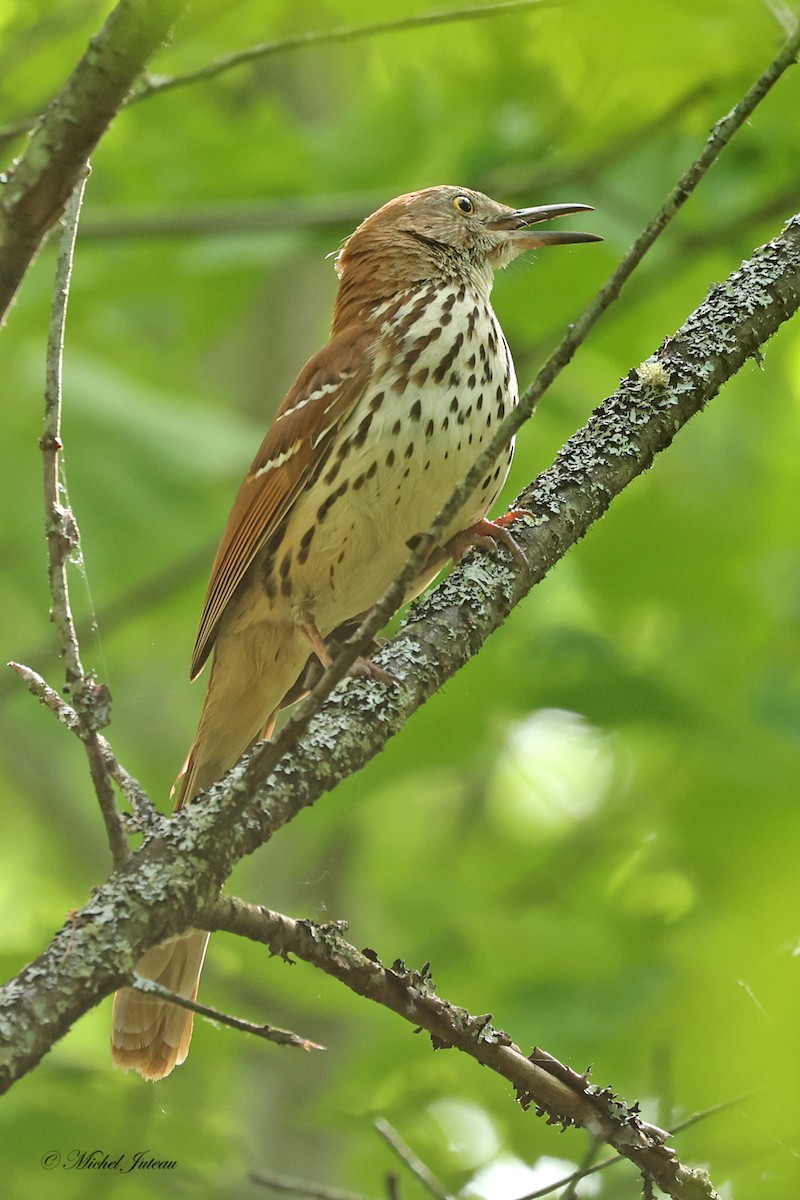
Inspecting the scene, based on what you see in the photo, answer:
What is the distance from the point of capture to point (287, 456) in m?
4.27

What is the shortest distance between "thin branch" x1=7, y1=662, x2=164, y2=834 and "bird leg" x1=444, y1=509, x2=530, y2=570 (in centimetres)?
114

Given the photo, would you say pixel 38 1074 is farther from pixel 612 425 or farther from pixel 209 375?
pixel 209 375

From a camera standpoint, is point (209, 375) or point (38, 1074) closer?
point (38, 1074)

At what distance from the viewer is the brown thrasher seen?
12.9 ft

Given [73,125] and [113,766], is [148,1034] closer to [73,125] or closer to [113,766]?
[113,766]

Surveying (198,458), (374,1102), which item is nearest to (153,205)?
(198,458)

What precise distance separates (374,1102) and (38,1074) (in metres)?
1.07

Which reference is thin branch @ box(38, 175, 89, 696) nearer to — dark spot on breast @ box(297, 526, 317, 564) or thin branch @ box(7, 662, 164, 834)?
thin branch @ box(7, 662, 164, 834)

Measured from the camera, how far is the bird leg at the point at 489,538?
316 centimetres

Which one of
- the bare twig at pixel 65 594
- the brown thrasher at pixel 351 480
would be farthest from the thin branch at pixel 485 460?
the brown thrasher at pixel 351 480

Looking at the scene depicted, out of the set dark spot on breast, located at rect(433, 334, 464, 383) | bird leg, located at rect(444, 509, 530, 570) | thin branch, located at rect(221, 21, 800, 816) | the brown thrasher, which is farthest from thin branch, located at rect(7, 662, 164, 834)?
→ dark spot on breast, located at rect(433, 334, 464, 383)

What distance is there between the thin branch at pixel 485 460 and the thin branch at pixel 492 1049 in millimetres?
413

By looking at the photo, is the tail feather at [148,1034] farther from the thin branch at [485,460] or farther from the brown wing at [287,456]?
the thin branch at [485,460]

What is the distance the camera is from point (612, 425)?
313cm
